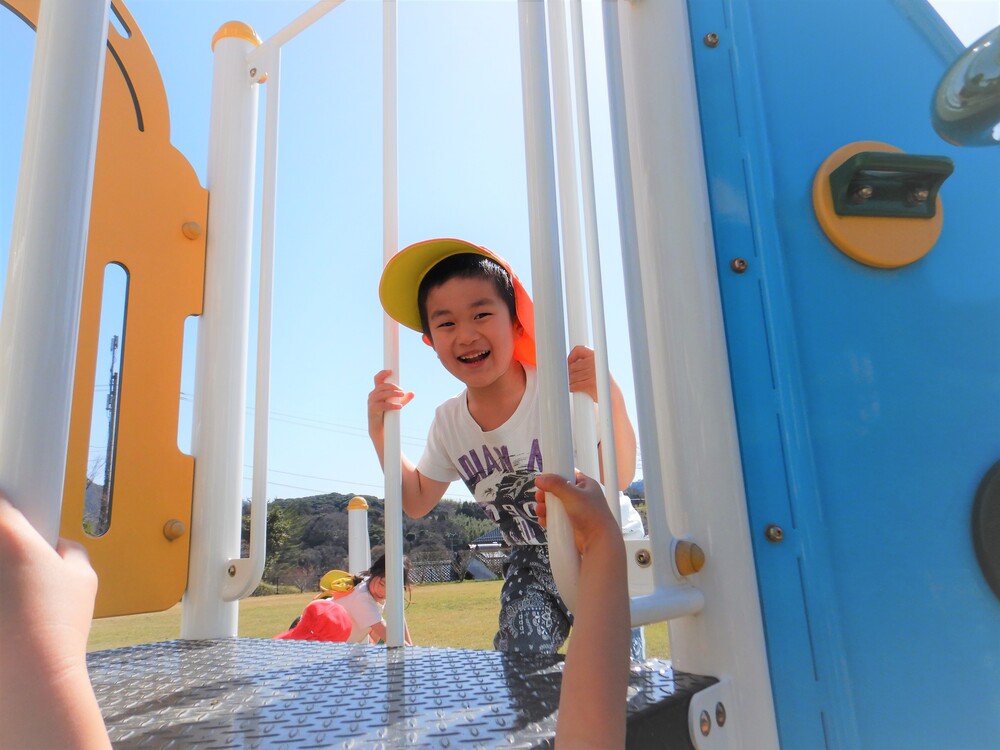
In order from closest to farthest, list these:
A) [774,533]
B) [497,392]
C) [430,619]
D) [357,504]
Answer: [774,533]
[497,392]
[357,504]
[430,619]

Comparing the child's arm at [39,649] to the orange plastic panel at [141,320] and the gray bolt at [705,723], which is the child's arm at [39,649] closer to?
the gray bolt at [705,723]

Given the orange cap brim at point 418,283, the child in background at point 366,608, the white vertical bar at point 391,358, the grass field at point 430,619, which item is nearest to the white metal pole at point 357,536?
the child in background at point 366,608

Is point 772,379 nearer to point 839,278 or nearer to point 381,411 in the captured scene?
point 839,278

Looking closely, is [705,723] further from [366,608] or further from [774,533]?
[366,608]

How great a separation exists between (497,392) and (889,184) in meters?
1.08

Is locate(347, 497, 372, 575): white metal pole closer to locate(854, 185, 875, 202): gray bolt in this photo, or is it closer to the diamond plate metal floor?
the diamond plate metal floor

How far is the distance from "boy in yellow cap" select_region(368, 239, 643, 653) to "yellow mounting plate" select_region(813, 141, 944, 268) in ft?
2.26

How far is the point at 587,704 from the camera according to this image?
24.0 inches

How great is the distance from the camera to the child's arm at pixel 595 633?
604 mm

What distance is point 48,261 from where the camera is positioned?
447 millimetres

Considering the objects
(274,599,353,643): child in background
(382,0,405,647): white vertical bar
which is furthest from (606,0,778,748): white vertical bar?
(274,599,353,643): child in background

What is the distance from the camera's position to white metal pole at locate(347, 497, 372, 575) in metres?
4.87

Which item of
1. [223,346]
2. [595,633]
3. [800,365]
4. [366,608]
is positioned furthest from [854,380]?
[366,608]

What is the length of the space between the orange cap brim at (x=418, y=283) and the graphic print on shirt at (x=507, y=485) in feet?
0.85
